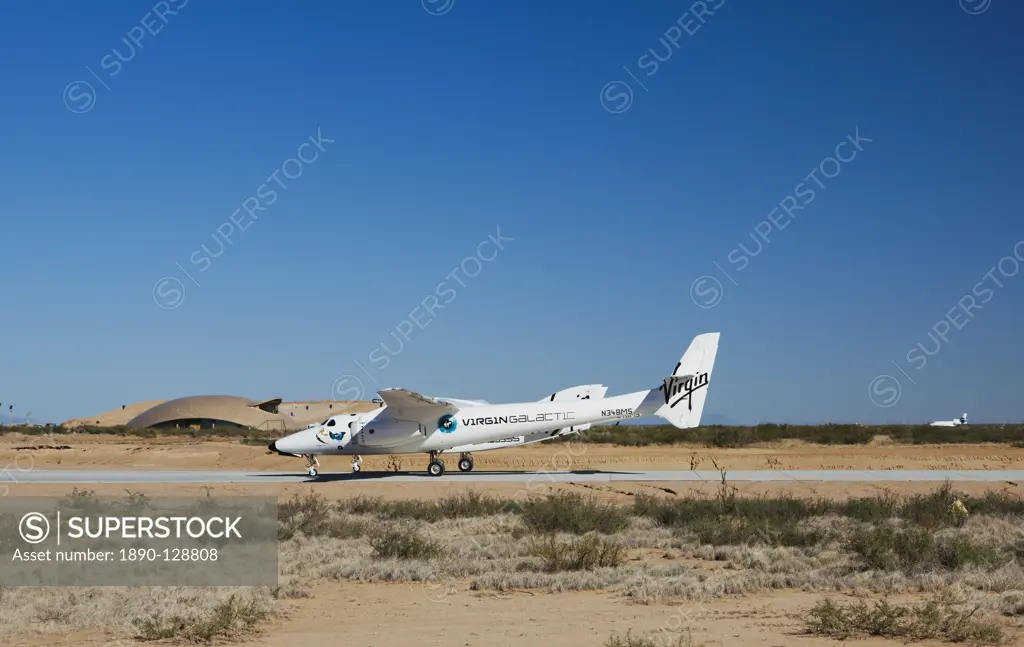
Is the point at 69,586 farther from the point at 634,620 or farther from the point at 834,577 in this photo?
the point at 834,577

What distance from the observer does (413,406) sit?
29.3m

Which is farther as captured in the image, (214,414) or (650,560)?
(214,414)

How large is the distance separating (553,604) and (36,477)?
25.3 meters

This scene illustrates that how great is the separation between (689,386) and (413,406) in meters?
9.11

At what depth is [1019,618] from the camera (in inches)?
426

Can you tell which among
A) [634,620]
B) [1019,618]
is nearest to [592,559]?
[634,620]

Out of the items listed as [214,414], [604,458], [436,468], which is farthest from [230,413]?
[436,468]

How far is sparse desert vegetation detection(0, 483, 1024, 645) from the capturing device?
34.9 feet

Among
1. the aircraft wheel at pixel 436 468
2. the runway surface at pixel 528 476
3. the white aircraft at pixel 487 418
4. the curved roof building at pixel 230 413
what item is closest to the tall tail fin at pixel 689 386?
the white aircraft at pixel 487 418

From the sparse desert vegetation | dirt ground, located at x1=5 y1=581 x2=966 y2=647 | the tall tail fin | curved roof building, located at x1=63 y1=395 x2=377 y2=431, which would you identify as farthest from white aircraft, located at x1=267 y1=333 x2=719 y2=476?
curved roof building, located at x1=63 y1=395 x2=377 y2=431

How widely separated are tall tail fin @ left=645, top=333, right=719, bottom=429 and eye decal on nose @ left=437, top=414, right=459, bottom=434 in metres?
6.50

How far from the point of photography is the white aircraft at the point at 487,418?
29.3 m

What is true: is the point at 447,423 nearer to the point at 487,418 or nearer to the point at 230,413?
the point at 487,418

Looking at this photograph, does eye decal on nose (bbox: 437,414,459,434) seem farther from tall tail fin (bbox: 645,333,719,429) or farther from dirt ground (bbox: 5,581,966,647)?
dirt ground (bbox: 5,581,966,647)
